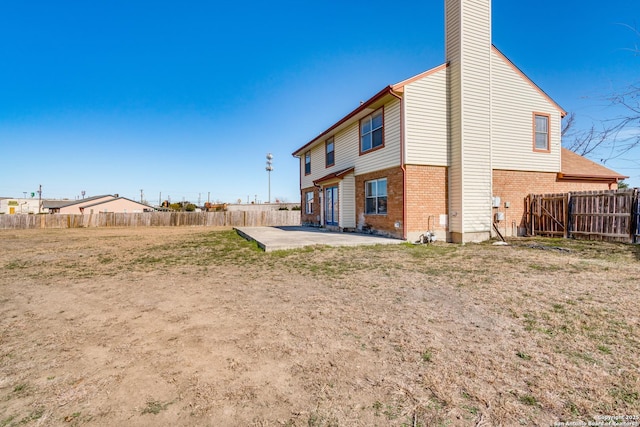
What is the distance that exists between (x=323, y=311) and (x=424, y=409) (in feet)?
6.80

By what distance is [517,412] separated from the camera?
2010 millimetres

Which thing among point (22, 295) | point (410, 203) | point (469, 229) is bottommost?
point (22, 295)

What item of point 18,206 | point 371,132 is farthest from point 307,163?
point 18,206

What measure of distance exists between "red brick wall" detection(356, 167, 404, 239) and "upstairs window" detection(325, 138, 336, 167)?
11.0ft

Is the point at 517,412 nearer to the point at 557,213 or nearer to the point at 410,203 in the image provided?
the point at 410,203

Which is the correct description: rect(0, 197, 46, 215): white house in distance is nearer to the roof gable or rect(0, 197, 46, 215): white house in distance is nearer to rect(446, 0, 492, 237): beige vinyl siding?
rect(446, 0, 492, 237): beige vinyl siding

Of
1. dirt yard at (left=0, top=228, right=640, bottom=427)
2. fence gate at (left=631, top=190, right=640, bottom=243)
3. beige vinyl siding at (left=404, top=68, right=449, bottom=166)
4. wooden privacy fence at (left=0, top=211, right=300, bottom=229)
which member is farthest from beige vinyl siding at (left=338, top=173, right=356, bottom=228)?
wooden privacy fence at (left=0, top=211, right=300, bottom=229)

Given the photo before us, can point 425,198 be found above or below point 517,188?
below

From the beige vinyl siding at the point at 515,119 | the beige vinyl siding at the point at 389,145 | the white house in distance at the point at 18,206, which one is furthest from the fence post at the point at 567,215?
the white house in distance at the point at 18,206

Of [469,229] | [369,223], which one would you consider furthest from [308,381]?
[369,223]

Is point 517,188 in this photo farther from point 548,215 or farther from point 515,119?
point 515,119

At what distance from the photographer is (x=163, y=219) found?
91.5 ft

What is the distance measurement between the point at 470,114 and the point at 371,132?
12.0ft

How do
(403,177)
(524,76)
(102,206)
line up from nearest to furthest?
(403,177) < (524,76) < (102,206)
